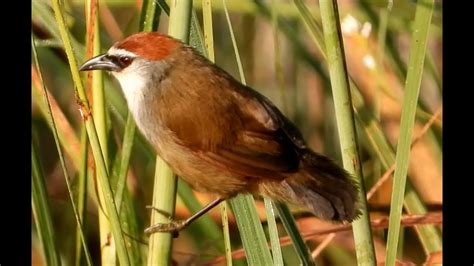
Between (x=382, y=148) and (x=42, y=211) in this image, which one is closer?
(x=42, y=211)

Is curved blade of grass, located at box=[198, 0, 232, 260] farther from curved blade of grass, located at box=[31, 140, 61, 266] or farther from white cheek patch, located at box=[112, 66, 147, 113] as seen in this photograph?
curved blade of grass, located at box=[31, 140, 61, 266]

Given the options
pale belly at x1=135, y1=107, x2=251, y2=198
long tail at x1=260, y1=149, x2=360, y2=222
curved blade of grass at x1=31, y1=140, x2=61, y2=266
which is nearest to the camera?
long tail at x1=260, y1=149, x2=360, y2=222

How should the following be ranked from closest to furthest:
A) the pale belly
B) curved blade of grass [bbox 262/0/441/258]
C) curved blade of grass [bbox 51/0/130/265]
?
1. curved blade of grass [bbox 51/0/130/265]
2. the pale belly
3. curved blade of grass [bbox 262/0/441/258]

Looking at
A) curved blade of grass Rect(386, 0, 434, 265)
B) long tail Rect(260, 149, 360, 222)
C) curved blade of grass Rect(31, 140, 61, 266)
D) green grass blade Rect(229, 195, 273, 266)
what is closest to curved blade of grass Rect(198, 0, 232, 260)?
green grass blade Rect(229, 195, 273, 266)

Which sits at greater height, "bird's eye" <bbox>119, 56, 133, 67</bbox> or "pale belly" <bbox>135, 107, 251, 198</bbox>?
"bird's eye" <bbox>119, 56, 133, 67</bbox>

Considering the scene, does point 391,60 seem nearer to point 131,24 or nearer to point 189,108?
point 131,24

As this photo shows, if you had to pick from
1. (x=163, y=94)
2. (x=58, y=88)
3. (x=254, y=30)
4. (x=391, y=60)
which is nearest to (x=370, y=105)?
(x=391, y=60)

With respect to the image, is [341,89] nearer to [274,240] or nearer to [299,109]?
[274,240]

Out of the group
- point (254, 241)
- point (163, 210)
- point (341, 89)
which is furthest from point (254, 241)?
point (341, 89)
